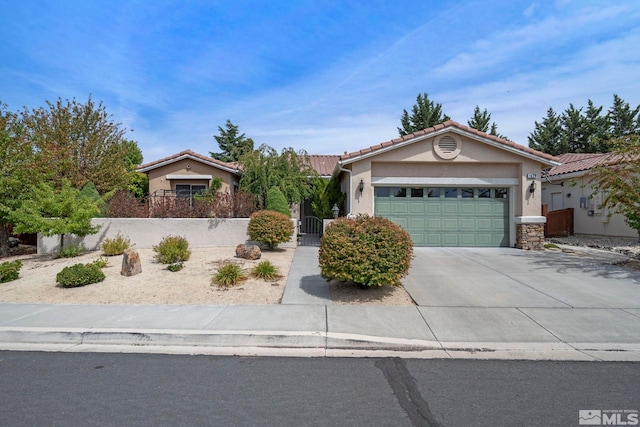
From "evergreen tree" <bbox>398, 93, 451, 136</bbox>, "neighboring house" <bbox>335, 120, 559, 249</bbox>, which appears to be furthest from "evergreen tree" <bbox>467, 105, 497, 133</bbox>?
"neighboring house" <bbox>335, 120, 559, 249</bbox>

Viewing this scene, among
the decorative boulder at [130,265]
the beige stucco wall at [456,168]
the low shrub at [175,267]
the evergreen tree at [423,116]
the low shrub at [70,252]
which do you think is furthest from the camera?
the evergreen tree at [423,116]

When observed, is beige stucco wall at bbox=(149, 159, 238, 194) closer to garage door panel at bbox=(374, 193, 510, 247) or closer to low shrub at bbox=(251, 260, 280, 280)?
garage door panel at bbox=(374, 193, 510, 247)

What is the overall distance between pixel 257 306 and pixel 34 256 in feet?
34.0

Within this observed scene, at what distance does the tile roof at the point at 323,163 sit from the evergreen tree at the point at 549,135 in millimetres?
23798

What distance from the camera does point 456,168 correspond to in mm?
13711

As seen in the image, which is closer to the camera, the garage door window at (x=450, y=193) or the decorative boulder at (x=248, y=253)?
the decorative boulder at (x=248, y=253)

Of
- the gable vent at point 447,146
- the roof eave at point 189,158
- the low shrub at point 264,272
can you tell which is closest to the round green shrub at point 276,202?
the roof eave at point 189,158

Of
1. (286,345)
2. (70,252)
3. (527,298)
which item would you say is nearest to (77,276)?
(70,252)

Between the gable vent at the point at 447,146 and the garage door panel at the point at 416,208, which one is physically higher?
the gable vent at the point at 447,146

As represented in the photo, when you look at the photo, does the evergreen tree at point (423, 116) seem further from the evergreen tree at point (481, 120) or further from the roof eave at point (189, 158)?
the roof eave at point (189, 158)

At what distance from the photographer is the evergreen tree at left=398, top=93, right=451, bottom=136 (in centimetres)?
3114

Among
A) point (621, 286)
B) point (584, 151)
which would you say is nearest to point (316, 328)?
point (621, 286)

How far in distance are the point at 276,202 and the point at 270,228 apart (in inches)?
75.9

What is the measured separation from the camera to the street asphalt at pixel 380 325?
16.1 ft
